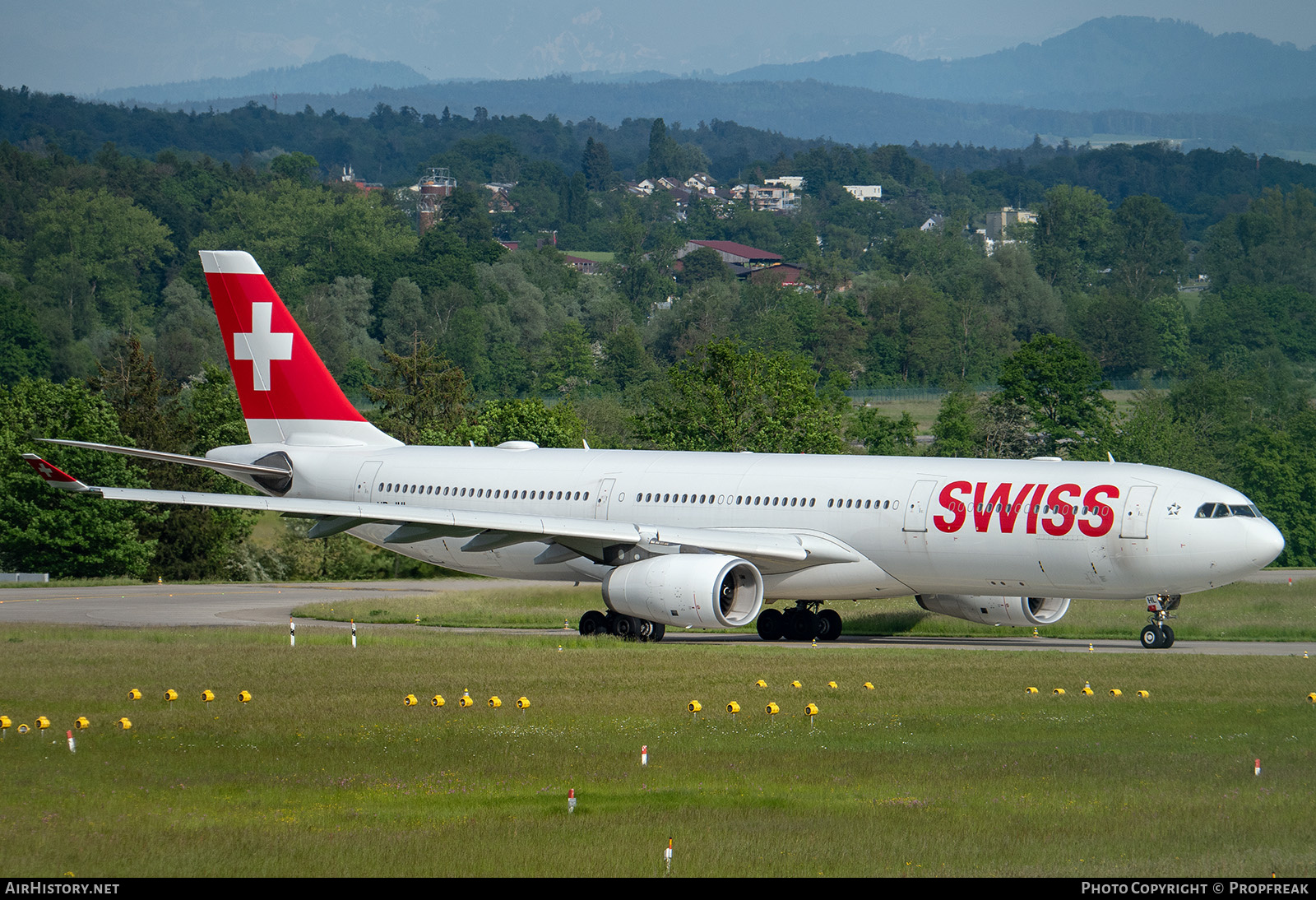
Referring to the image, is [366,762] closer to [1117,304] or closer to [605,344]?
[605,344]

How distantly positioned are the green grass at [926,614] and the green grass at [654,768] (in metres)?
7.82

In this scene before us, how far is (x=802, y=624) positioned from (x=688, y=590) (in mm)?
5321

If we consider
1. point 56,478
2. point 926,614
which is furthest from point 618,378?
point 56,478

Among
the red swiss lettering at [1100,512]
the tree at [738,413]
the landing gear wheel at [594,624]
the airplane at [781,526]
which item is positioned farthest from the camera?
the tree at [738,413]

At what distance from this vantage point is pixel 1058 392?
309ft

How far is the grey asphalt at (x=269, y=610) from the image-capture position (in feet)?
105

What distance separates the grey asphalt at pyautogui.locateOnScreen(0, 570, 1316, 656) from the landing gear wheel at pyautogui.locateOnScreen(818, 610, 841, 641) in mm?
288

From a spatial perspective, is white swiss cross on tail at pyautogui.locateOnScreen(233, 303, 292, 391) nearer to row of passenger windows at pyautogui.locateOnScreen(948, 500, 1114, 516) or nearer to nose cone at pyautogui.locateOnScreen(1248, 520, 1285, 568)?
row of passenger windows at pyautogui.locateOnScreen(948, 500, 1114, 516)

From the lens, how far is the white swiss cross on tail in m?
38.7

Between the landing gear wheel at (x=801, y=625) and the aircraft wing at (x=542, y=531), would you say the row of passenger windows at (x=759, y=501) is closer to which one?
the aircraft wing at (x=542, y=531)

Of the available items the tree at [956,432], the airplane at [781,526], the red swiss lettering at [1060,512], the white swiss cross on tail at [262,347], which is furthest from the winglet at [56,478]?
the tree at [956,432]
